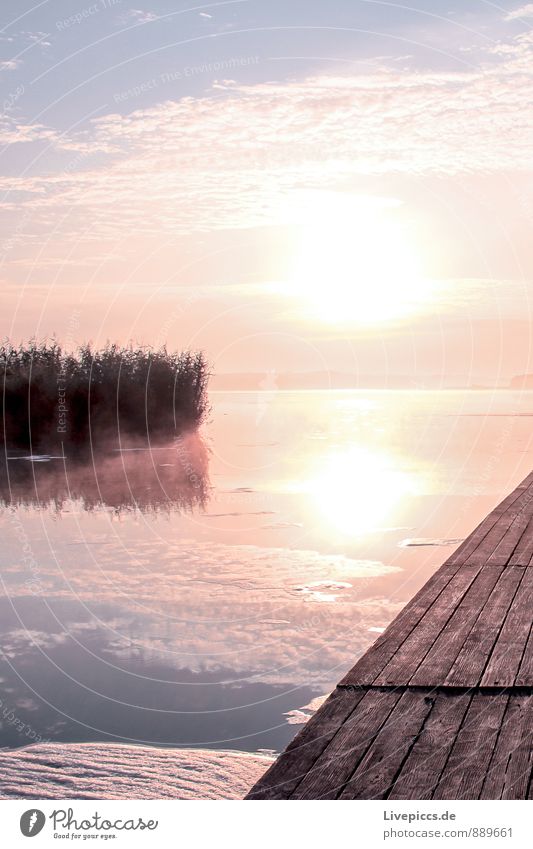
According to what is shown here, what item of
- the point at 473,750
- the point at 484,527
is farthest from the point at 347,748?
the point at 484,527

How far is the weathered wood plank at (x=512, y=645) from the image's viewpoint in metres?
4.01

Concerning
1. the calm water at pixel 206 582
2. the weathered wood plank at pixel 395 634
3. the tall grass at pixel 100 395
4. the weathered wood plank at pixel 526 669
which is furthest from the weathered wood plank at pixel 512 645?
the tall grass at pixel 100 395

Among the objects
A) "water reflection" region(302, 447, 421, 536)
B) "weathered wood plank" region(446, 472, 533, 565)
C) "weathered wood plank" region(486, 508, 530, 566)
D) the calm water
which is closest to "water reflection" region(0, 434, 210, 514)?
the calm water

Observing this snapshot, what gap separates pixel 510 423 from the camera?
3425 cm

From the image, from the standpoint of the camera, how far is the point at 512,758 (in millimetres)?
3152

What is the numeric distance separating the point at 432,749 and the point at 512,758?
0.98 ft

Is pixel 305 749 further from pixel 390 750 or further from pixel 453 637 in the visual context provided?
pixel 453 637

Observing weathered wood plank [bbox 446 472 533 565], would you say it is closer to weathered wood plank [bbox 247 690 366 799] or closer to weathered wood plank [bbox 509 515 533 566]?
weathered wood plank [bbox 509 515 533 566]

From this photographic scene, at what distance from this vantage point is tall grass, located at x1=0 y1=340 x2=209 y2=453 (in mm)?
23938

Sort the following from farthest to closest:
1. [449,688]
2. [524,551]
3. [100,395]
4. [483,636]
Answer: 1. [100,395]
2. [524,551]
3. [483,636]
4. [449,688]

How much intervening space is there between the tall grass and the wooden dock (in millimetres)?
19294

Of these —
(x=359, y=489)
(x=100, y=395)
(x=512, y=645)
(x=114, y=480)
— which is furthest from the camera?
(x=100, y=395)
